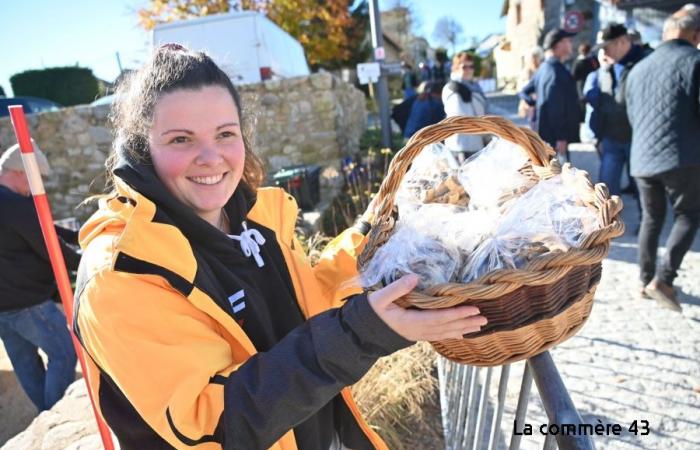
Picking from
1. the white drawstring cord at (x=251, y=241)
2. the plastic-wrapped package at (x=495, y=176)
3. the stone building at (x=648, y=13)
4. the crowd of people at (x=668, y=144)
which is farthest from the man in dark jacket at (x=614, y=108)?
the stone building at (x=648, y=13)

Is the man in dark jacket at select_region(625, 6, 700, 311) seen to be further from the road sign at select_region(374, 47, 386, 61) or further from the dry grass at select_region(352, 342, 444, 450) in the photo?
the road sign at select_region(374, 47, 386, 61)

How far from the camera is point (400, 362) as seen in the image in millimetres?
2697

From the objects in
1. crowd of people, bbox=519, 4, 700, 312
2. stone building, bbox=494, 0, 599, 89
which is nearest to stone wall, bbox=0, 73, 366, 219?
crowd of people, bbox=519, 4, 700, 312

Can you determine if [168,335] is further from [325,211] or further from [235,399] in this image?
[325,211]

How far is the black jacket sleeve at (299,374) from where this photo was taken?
2.88ft

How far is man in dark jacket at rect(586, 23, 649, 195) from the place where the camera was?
13.9ft

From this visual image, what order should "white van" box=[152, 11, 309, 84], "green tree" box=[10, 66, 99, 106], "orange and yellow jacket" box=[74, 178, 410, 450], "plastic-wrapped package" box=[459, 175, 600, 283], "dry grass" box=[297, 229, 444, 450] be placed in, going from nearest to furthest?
"orange and yellow jacket" box=[74, 178, 410, 450] → "plastic-wrapped package" box=[459, 175, 600, 283] → "dry grass" box=[297, 229, 444, 450] → "white van" box=[152, 11, 309, 84] → "green tree" box=[10, 66, 99, 106]

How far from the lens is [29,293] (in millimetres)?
2805

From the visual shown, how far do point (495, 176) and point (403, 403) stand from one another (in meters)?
1.59

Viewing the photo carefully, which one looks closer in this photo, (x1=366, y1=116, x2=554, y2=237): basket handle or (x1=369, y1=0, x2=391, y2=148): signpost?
(x1=366, y1=116, x2=554, y2=237): basket handle

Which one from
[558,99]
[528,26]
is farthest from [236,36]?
[528,26]

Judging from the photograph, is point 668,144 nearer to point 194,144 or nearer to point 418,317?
point 418,317

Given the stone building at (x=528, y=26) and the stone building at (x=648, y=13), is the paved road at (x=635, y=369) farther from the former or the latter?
the stone building at (x=528, y=26)

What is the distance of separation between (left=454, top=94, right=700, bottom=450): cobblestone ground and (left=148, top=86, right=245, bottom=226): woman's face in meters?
1.96
